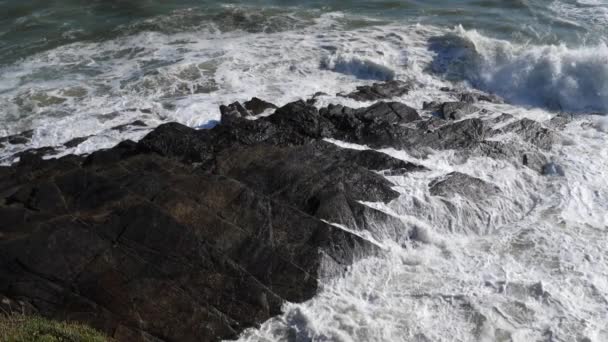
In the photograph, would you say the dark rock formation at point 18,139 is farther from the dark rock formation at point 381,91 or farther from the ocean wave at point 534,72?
the ocean wave at point 534,72

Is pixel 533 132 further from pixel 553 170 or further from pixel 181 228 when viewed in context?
pixel 181 228

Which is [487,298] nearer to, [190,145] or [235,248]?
[235,248]

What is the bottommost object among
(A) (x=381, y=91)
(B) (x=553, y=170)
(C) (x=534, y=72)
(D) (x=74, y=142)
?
(D) (x=74, y=142)

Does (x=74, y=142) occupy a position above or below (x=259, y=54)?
below

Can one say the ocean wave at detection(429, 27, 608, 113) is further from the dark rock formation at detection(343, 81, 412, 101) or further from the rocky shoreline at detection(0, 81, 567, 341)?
the rocky shoreline at detection(0, 81, 567, 341)

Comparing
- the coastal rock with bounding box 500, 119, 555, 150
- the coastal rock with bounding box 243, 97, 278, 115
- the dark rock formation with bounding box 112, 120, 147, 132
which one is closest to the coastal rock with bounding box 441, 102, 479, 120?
the coastal rock with bounding box 500, 119, 555, 150

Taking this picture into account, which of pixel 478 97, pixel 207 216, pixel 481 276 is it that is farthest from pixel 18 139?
pixel 478 97

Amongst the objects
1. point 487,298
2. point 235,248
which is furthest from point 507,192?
point 235,248
